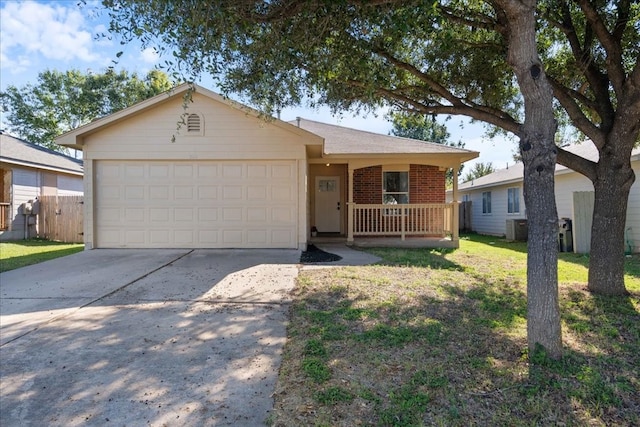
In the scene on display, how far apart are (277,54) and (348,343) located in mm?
4170

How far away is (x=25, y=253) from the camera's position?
1028 centimetres

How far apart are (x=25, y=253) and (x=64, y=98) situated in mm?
22124

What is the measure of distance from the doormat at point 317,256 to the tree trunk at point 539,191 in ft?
17.7

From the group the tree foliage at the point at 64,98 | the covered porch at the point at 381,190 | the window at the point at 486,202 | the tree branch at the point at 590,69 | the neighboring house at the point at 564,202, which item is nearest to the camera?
the tree branch at the point at 590,69

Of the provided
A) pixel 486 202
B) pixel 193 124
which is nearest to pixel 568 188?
pixel 486 202

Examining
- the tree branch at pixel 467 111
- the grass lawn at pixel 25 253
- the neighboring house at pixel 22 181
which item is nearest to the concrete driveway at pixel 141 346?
the grass lawn at pixel 25 253

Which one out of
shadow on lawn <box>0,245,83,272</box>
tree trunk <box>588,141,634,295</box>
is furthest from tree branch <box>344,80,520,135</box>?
shadow on lawn <box>0,245,83,272</box>

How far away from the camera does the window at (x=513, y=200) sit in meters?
15.9

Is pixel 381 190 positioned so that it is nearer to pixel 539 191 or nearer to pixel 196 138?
pixel 196 138

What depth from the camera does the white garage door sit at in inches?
383

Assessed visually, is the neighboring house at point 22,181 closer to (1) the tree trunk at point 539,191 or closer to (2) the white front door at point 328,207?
(2) the white front door at point 328,207

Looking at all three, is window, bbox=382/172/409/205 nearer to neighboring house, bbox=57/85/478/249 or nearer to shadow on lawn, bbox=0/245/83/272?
neighboring house, bbox=57/85/478/249

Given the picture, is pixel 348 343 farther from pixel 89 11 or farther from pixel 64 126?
pixel 64 126

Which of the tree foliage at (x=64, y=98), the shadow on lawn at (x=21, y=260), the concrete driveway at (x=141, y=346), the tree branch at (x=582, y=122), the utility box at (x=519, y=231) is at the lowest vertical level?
the concrete driveway at (x=141, y=346)
